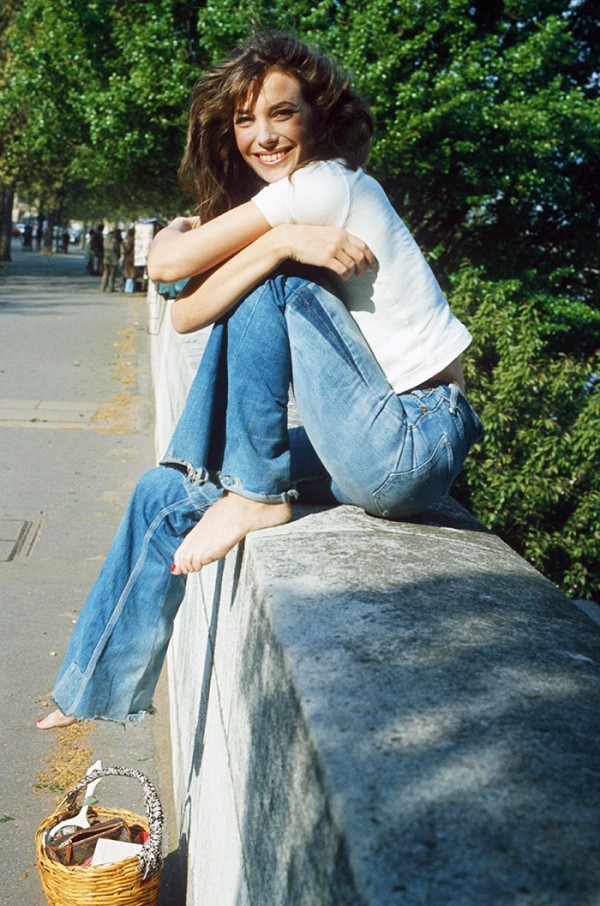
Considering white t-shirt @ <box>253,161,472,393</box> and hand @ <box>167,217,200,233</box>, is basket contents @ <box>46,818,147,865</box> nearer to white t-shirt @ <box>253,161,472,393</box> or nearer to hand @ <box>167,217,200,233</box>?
white t-shirt @ <box>253,161,472,393</box>

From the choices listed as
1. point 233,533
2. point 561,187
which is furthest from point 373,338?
point 561,187

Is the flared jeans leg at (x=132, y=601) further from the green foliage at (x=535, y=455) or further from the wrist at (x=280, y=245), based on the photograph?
the green foliage at (x=535, y=455)

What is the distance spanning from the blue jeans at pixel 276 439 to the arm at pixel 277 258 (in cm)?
4

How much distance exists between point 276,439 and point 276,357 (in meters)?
0.20

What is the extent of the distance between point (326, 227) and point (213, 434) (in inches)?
23.2

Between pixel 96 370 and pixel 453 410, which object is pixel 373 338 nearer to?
pixel 453 410

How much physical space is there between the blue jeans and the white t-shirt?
0.33 ft

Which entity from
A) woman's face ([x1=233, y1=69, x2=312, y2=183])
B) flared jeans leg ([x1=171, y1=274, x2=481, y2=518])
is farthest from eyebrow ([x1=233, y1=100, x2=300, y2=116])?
flared jeans leg ([x1=171, y1=274, x2=481, y2=518])

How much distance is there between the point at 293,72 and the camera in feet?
9.20

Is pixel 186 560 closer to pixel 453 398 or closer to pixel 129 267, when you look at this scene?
pixel 453 398

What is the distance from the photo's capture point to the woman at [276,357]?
2.53m

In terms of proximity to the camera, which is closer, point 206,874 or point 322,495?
point 206,874

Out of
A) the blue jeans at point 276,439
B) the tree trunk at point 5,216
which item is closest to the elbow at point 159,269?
the blue jeans at point 276,439

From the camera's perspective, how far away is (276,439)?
8.38 feet
